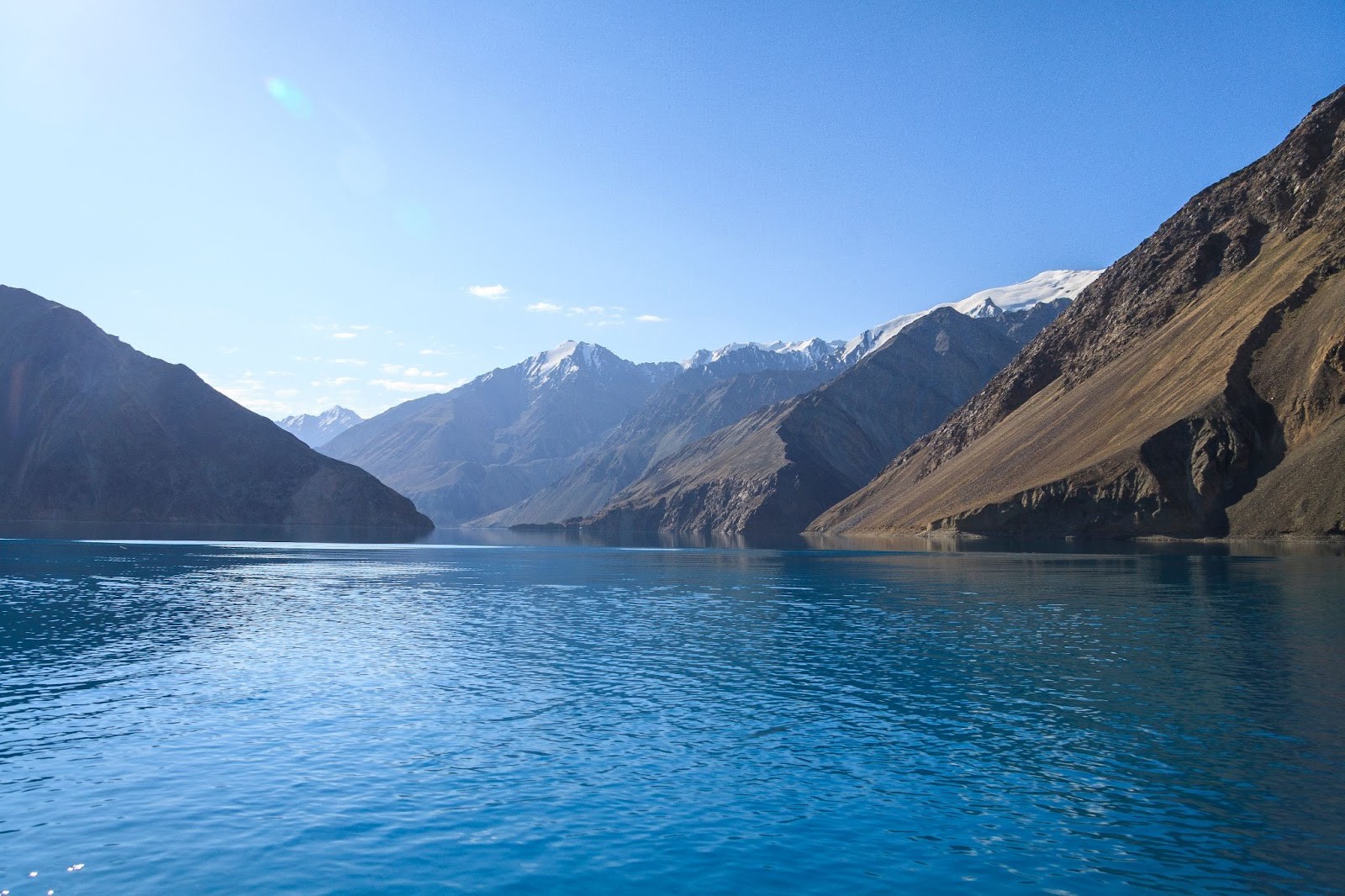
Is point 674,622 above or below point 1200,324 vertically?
below

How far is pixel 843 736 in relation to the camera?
32188 millimetres

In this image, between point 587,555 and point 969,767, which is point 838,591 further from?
point 587,555

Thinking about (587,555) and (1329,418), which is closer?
(1329,418)

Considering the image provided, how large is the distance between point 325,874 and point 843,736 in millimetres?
18355

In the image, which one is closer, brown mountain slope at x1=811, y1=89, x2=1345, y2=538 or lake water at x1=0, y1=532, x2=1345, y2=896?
lake water at x1=0, y1=532, x2=1345, y2=896

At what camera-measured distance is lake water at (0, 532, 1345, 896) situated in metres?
20.7

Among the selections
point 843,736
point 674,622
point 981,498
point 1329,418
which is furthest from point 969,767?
point 981,498

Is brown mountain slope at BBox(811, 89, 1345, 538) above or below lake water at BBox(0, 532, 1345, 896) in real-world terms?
above

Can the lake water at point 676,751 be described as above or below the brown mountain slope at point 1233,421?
below

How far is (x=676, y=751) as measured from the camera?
99.2ft

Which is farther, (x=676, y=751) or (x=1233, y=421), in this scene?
(x=1233, y=421)

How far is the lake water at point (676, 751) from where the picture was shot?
20734 millimetres

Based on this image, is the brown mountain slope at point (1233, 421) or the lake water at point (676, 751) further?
the brown mountain slope at point (1233, 421)

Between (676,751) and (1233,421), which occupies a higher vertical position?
(1233,421)
